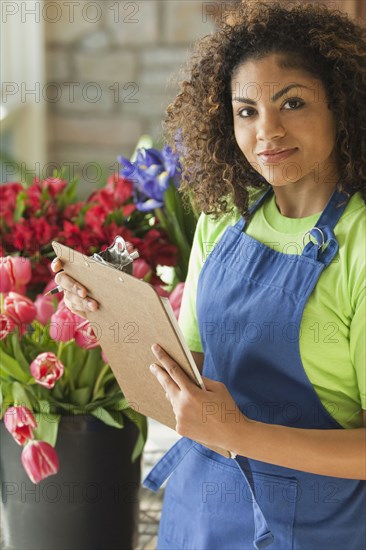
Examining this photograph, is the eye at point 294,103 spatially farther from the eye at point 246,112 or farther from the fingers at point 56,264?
the fingers at point 56,264

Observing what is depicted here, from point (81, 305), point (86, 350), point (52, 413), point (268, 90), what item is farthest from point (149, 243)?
point (268, 90)

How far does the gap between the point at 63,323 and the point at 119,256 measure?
0.36 metres

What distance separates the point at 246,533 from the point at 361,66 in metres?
0.64

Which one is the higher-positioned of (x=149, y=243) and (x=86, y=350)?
(x=149, y=243)

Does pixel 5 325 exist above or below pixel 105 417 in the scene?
above

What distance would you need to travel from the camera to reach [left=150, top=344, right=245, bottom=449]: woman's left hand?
3.67ft

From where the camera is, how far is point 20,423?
151 centimetres

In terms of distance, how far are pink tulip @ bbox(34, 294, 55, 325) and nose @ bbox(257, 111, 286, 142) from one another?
1.96ft

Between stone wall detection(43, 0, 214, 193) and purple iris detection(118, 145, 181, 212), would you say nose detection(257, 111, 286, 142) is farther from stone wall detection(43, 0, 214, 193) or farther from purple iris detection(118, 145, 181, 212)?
stone wall detection(43, 0, 214, 193)

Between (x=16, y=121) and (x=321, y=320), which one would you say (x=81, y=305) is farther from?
(x=16, y=121)

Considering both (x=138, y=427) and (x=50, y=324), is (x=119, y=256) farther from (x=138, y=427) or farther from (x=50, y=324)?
→ (x=138, y=427)

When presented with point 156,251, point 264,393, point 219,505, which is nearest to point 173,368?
point 264,393

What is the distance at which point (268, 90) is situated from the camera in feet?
3.73

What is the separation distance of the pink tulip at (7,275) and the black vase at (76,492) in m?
0.24
